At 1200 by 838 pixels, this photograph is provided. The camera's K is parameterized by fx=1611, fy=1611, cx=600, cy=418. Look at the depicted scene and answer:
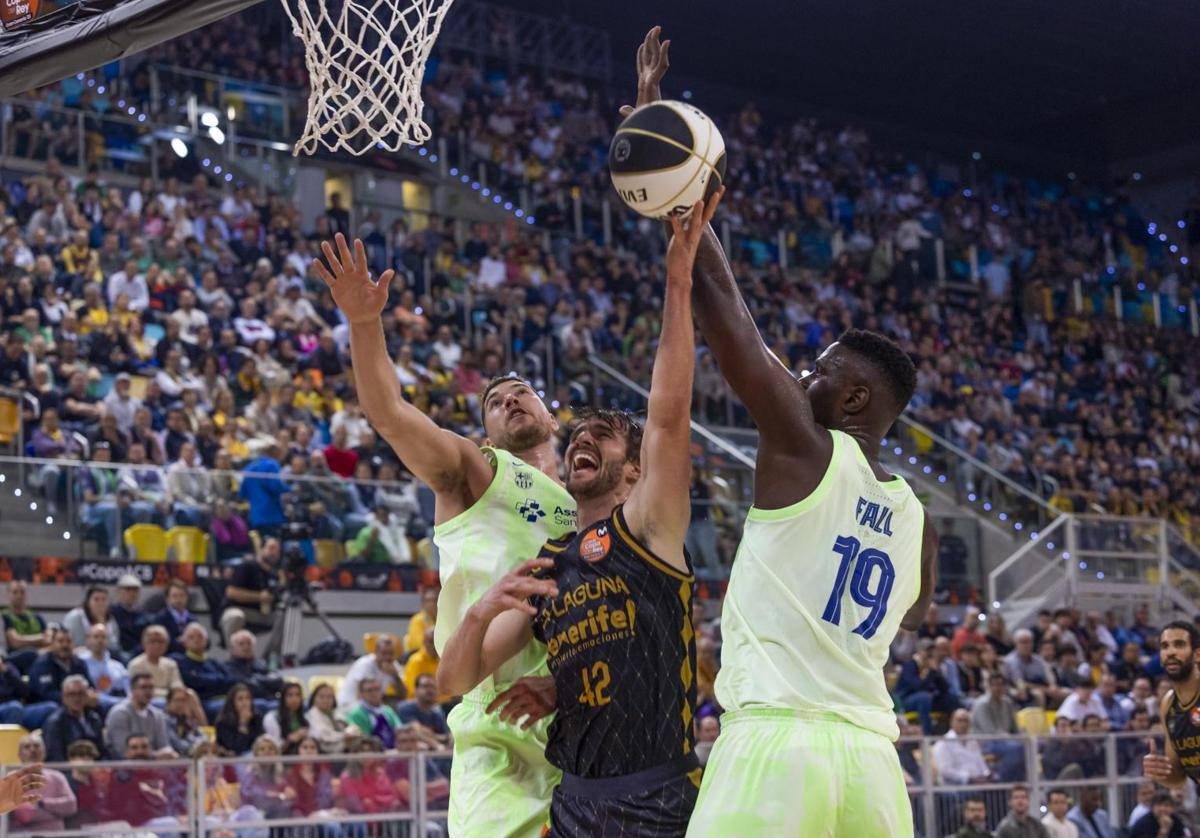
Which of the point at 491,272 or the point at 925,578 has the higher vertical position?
the point at 491,272

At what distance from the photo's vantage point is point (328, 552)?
14344 millimetres

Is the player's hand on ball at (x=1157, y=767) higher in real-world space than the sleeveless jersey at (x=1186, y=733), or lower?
lower

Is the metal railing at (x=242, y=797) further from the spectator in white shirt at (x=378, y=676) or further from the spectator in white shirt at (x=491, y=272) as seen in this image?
the spectator in white shirt at (x=491, y=272)

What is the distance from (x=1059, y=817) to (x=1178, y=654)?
3.54 m

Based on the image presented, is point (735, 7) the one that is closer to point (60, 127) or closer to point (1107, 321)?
point (1107, 321)

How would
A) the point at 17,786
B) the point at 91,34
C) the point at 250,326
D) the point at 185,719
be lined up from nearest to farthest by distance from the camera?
the point at 17,786 < the point at 91,34 < the point at 185,719 < the point at 250,326

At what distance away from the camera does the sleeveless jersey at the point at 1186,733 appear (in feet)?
31.7

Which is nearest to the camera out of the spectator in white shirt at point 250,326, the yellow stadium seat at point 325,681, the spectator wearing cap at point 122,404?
the yellow stadium seat at point 325,681

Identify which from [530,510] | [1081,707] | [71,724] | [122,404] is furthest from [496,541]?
[1081,707]

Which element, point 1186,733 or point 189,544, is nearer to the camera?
point 1186,733

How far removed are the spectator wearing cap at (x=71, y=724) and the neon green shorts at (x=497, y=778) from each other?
235 inches

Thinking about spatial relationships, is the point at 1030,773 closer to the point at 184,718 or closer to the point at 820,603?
the point at 184,718

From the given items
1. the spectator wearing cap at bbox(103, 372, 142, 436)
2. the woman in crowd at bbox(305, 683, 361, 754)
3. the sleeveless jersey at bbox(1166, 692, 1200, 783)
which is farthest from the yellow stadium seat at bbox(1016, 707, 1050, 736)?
the spectator wearing cap at bbox(103, 372, 142, 436)

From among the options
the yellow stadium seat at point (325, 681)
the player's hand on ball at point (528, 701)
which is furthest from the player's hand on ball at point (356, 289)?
the yellow stadium seat at point (325, 681)
